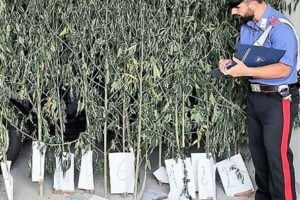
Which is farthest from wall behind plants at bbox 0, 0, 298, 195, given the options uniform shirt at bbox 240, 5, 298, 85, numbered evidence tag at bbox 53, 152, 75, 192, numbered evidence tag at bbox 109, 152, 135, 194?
uniform shirt at bbox 240, 5, 298, 85

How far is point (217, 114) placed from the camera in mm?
4117

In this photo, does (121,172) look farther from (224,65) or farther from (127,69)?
(224,65)

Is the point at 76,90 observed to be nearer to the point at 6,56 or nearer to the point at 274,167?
the point at 6,56

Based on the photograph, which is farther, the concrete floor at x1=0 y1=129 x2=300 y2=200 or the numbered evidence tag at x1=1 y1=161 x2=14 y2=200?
the concrete floor at x1=0 y1=129 x2=300 y2=200

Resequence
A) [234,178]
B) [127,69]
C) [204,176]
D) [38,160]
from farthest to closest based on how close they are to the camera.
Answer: [234,178]
[204,176]
[38,160]
[127,69]

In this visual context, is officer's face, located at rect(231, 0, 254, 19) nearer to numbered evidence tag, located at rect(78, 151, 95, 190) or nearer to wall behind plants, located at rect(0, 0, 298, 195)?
wall behind plants, located at rect(0, 0, 298, 195)

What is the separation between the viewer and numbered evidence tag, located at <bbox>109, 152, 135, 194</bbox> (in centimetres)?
418

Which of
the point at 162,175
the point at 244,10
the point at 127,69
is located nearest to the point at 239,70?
the point at 244,10

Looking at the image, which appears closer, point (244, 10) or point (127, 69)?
Answer: point (244, 10)

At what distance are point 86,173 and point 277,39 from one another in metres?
1.66

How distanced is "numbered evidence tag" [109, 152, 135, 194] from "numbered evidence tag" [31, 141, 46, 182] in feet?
1.57

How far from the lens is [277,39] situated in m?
3.60

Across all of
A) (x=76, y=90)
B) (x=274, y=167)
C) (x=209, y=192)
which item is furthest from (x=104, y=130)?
(x=274, y=167)

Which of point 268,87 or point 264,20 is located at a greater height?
point 264,20
